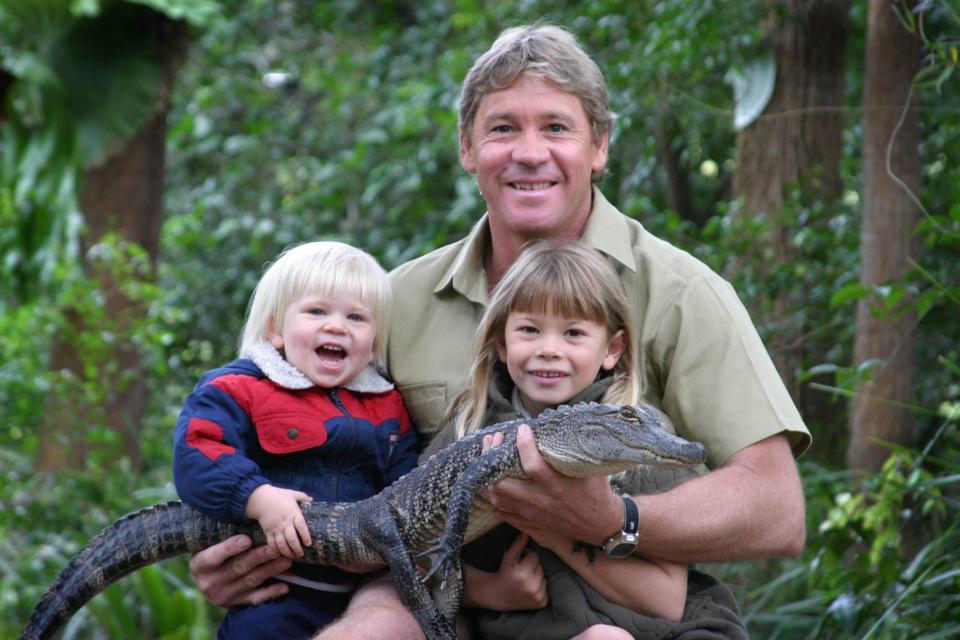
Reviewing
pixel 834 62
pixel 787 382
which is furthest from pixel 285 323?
pixel 834 62

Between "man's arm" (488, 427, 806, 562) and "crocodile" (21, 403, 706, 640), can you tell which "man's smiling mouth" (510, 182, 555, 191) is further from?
"man's arm" (488, 427, 806, 562)

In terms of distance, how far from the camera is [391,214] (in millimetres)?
8539

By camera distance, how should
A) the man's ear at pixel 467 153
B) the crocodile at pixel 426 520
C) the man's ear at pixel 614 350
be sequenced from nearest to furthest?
the crocodile at pixel 426 520
the man's ear at pixel 614 350
the man's ear at pixel 467 153

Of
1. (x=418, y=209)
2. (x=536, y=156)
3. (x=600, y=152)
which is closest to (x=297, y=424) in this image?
(x=536, y=156)

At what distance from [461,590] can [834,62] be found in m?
4.33

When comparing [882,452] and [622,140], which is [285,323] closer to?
[882,452]

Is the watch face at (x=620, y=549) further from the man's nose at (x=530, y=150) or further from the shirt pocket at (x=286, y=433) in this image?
the man's nose at (x=530, y=150)

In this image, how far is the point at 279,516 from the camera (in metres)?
3.04

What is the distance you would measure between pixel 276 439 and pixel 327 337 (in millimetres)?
307

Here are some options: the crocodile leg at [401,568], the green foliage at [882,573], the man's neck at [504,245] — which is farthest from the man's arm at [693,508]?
the green foliage at [882,573]

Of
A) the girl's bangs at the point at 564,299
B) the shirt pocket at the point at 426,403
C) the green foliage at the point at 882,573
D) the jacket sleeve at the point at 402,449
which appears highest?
the girl's bangs at the point at 564,299

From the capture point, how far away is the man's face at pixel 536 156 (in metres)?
3.41

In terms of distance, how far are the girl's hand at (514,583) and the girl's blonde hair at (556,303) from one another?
35cm

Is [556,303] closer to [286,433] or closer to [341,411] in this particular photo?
[341,411]
